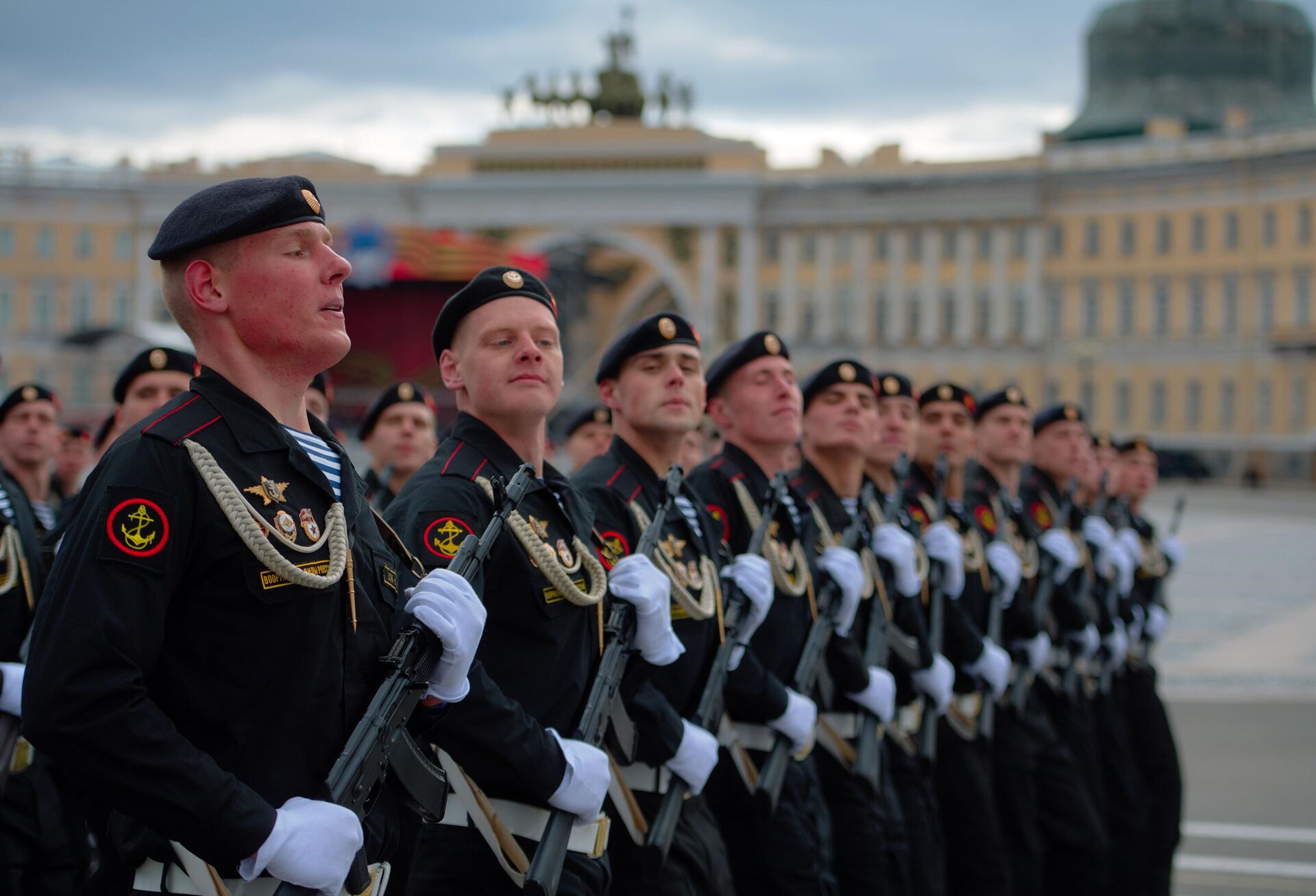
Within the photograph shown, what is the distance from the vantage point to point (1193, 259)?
5241cm

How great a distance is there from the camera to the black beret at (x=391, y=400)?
6.01m

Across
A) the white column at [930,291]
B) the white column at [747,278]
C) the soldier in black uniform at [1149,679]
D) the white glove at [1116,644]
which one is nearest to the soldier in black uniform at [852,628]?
the white glove at [1116,644]

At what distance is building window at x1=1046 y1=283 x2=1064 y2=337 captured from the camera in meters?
54.4

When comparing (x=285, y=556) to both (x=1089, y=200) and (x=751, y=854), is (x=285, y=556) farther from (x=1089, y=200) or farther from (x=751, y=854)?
(x=1089, y=200)

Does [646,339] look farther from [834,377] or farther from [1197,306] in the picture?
[1197,306]

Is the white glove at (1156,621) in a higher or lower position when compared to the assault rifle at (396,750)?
lower

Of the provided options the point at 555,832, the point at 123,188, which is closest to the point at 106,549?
the point at 555,832

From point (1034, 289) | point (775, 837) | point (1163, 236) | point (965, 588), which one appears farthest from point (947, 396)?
point (1034, 289)

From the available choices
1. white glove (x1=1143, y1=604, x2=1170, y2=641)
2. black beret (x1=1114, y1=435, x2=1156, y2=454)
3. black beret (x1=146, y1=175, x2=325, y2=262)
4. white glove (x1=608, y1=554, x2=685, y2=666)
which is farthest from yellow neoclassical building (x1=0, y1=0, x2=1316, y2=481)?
black beret (x1=146, y1=175, x2=325, y2=262)

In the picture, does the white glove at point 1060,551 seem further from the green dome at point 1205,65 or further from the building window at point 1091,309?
the green dome at point 1205,65

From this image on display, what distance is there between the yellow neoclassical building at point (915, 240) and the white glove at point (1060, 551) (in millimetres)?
40060

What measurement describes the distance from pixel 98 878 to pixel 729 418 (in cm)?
276

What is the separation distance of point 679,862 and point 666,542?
2.65 ft

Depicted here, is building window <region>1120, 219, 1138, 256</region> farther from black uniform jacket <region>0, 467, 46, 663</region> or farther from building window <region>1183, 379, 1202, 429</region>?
black uniform jacket <region>0, 467, 46, 663</region>
